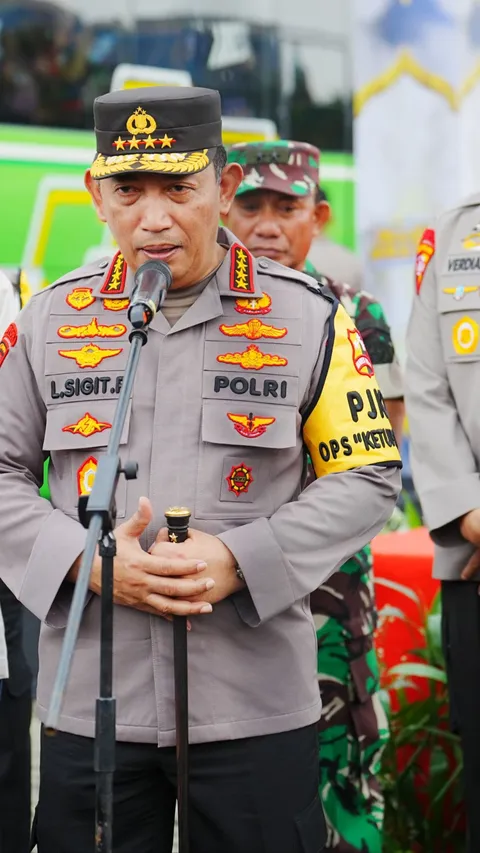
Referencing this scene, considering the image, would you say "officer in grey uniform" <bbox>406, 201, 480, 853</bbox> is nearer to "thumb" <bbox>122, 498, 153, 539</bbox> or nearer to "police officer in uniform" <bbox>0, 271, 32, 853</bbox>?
"police officer in uniform" <bbox>0, 271, 32, 853</bbox>

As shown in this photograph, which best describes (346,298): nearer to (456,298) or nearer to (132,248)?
(456,298)

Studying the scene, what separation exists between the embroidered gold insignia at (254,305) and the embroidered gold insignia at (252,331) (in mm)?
37

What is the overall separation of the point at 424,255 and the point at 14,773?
185 cm

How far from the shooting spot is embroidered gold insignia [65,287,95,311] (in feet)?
8.98

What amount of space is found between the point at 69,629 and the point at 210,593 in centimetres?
51

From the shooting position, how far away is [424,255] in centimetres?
380

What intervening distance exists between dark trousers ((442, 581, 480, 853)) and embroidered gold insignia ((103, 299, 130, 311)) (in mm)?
1380

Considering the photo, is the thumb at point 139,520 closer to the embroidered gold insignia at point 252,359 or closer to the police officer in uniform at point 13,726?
the embroidered gold insignia at point 252,359


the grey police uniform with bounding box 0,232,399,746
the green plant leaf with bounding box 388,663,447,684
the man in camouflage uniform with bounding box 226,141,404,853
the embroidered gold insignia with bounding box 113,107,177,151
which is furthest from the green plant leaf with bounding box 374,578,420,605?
the embroidered gold insignia with bounding box 113,107,177,151

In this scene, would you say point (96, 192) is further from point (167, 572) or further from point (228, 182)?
point (167, 572)

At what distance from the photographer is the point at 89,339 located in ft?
8.82

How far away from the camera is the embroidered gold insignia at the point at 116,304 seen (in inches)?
107

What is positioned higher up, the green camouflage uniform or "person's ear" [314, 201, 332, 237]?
"person's ear" [314, 201, 332, 237]

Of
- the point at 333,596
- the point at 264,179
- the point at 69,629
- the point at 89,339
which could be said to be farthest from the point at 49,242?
the point at 69,629
